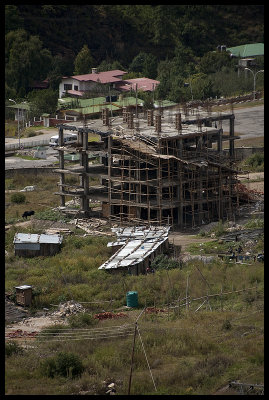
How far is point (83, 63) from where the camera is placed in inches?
4225

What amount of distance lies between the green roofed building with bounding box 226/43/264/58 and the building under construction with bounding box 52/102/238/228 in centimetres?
5173

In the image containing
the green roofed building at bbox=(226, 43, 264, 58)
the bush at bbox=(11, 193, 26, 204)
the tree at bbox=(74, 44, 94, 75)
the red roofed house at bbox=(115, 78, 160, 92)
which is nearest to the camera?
the bush at bbox=(11, 193, 26, 204)

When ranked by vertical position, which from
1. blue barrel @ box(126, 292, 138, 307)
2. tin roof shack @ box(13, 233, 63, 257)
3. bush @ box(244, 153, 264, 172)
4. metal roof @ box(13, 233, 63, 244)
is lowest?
blue barrel @ box(126, 292, 138, 307)

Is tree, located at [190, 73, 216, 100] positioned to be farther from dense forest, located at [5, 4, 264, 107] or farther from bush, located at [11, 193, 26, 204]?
bush, located at [11, 193, 26, 204]

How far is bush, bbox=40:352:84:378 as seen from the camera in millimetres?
34250

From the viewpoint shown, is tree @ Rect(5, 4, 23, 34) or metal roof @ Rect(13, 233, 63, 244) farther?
tree @ Rect(5, 4, 23, 34)

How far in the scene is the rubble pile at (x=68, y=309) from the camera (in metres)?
41.1

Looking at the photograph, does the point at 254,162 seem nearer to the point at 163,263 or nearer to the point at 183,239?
the point at 183,239

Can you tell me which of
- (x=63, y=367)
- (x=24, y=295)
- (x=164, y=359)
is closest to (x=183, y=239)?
(x=24, y=295)

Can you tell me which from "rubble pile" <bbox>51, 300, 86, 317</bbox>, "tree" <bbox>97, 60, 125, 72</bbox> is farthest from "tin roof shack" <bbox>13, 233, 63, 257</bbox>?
"tree" <bbox>97, 60, 125, 72</bbox>

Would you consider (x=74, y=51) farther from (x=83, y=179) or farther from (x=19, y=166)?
(x=83, y=179)

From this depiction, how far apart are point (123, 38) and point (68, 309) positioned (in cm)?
8026

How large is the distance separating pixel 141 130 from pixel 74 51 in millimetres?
60704

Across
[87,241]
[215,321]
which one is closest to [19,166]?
[87,241]
